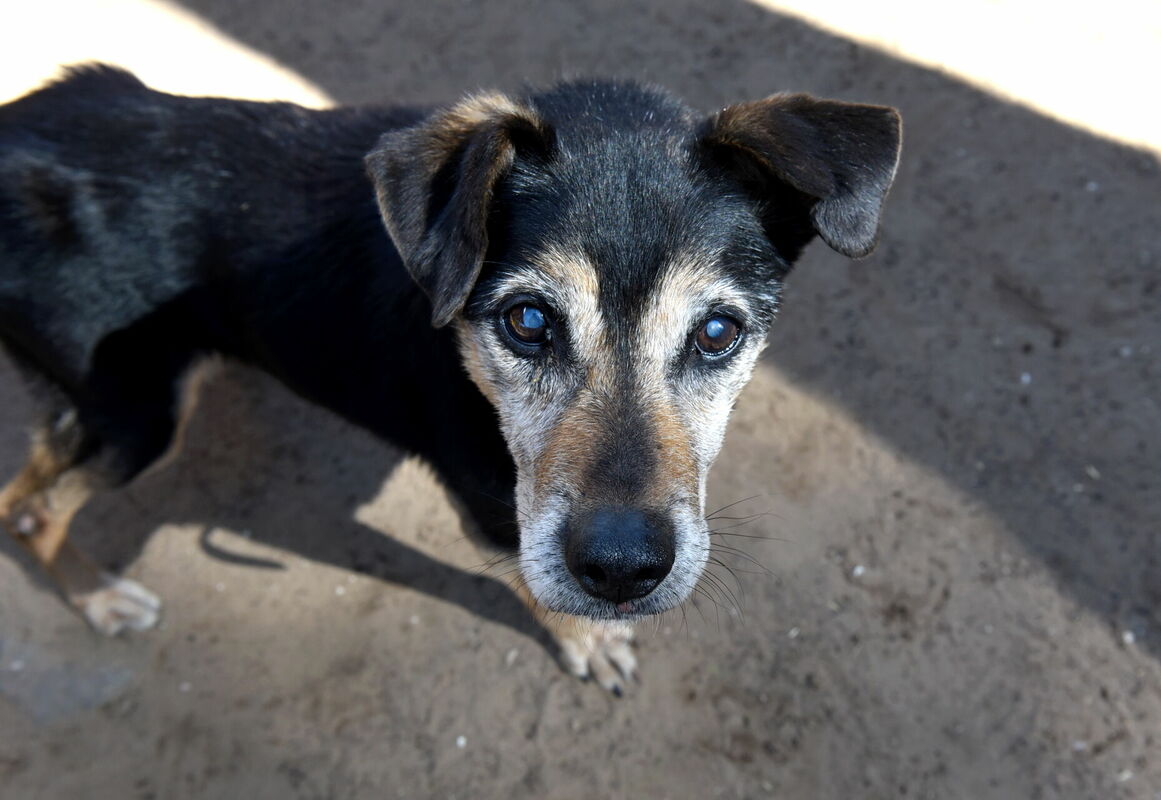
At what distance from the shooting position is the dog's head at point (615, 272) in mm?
2305

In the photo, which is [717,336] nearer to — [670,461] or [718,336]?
[718,336]

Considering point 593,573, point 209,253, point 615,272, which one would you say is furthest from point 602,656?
point 209,253

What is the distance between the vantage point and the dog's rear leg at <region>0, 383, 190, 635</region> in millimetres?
3477

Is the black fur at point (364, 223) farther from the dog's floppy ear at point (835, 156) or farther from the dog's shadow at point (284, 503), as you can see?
the dog's shadow at point (284, 503)

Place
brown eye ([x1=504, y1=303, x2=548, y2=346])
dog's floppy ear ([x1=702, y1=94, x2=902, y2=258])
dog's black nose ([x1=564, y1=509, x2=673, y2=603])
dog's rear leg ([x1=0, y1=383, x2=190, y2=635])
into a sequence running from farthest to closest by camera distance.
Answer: dog's rear leg ([x1=0, y1=383, x2=190, y2=635]) → brown eye ([x1=504, y1=303, x2=548, y2=346]) → dog's floppy ear ([x1=702, y1=94, x2=902, y2=258]) → dog's black nose ([x1=564, y1=509, x2=673, y2=603])

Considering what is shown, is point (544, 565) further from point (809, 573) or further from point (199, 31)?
point (199, 31)

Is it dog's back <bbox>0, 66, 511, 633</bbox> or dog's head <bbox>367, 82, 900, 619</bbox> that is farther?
dog's back <bbox>0, 66, 511, 633</bbox>

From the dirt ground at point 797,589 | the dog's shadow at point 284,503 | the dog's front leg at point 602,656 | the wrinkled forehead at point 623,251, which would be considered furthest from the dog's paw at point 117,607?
the wrinkled forehead at point 623,251

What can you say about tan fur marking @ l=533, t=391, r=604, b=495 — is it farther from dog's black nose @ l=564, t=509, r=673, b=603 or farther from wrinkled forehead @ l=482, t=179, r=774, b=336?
wrinkled forehead @ l=482, t=179, r=774, b=336

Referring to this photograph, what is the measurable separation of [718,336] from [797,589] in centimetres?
185

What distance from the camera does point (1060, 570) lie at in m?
3.95

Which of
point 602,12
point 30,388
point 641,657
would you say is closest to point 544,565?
point 641,657

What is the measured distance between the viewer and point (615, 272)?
2.36 m

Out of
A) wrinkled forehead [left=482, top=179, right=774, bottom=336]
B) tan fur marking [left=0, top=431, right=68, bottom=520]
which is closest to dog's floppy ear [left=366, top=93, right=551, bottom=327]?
wrinkled forehead [left=482, top=179, right=774, bottom=336]
